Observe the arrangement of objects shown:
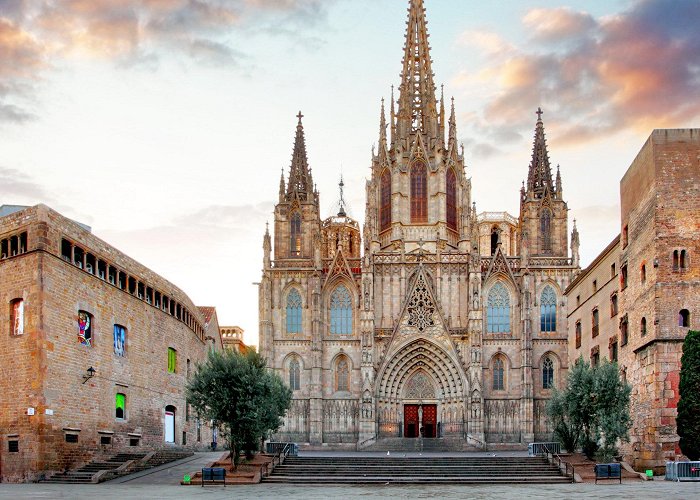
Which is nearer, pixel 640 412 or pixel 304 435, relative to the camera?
pixel 640 412

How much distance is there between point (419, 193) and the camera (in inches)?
2849

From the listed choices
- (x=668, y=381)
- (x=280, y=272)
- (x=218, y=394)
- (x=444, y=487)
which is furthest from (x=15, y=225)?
(x=280, y=272)

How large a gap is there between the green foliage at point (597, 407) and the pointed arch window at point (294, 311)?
104ft

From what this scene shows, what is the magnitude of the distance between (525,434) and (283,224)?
24808 mm

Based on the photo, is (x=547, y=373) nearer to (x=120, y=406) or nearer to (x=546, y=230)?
(x=546, y=230)

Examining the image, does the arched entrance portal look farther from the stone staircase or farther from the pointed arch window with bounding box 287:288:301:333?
the stone staircase

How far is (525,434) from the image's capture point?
6562 centimetres

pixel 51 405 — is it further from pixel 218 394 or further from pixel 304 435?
pixel 304 435

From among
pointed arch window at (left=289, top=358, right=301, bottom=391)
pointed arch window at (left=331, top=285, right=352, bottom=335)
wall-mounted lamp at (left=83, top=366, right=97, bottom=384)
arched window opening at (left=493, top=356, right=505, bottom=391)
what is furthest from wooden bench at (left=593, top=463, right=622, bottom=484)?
pointed arch window at (left=289, top=358, right=301, bottom=391)

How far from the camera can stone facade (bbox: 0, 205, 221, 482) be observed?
119 feet

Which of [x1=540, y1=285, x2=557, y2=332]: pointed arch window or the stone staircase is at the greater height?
[x1=540, y1=285, x2=557, y2=332]: pointed arch window

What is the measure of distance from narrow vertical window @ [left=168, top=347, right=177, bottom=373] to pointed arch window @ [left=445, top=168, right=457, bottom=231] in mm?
27050

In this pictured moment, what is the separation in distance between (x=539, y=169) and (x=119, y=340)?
41.5 m

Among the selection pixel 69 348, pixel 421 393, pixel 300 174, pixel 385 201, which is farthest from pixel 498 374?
pixel 69 348
